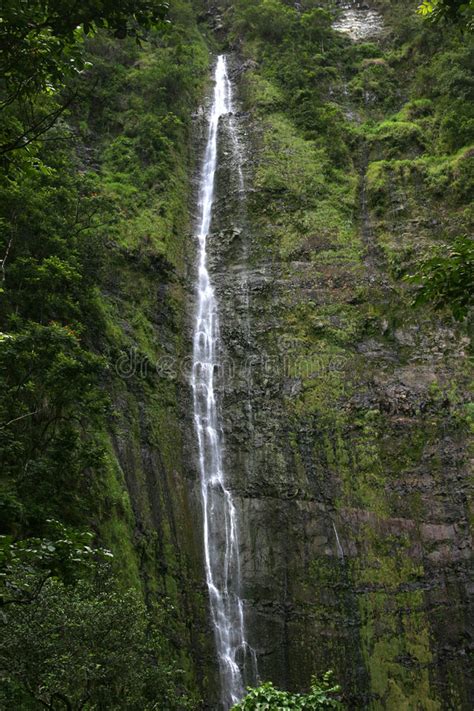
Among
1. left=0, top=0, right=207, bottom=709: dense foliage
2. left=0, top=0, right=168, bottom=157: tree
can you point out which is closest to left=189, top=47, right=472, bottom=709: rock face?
left=0, top=0, right=207, bottom=709: dense foliage

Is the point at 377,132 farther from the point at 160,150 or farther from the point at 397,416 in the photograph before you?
the point at 397,416

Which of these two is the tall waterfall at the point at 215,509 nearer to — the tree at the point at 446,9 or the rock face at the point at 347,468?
the rock face at the point at 347,468

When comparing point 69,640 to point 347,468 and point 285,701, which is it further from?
point 347,468

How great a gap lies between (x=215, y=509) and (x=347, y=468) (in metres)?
4.70

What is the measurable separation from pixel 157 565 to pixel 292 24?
Answer: 36.6 metres

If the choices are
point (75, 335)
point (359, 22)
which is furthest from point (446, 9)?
point (359, 22)

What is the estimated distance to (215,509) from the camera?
19594 millimetres

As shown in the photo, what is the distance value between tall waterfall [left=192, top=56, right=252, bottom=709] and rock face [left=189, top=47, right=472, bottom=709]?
1.37ft

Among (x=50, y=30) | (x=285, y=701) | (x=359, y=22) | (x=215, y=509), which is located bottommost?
(x=215, y=509)

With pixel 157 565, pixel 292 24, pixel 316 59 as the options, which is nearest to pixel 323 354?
pixel 157 565

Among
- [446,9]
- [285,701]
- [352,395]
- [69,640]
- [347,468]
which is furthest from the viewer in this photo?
[352,395]

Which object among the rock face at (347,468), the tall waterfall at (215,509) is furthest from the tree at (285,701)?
the rock face at (347,468)

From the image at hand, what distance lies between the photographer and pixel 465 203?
24750mm

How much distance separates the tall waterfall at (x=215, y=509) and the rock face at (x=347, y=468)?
417 mm
